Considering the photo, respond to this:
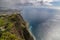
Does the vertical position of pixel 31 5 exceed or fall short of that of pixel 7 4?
it falls short

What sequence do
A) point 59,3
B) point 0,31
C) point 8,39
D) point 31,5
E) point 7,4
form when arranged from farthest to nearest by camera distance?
point 31,5 < point 59,3 < point 7,4 < point 0,31 < point 8,39

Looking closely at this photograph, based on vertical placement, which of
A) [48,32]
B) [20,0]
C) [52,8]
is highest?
[48,32]

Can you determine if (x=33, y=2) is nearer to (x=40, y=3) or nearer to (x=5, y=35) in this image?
(x=40, y=3)

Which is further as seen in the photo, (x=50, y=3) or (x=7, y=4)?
(x=50, y=3)

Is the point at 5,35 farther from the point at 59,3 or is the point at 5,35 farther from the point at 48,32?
the point at 59,3

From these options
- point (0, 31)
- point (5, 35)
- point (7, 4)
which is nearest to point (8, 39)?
point (5, 35)

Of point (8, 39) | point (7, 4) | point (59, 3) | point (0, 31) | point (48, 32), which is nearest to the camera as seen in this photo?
point (8, 39)

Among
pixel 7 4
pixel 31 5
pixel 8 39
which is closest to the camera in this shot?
pixel 8 39

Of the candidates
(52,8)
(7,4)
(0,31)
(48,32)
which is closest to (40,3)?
(52,8)

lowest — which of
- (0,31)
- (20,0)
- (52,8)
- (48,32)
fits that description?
(52,8)
